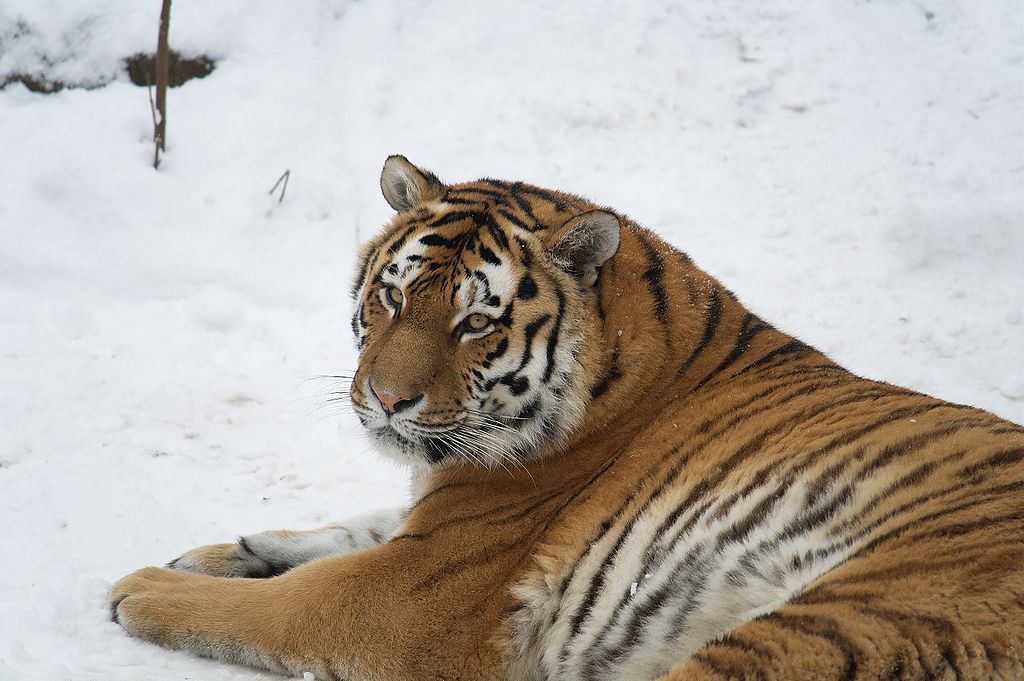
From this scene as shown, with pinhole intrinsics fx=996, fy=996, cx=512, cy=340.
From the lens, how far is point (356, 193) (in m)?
6.61

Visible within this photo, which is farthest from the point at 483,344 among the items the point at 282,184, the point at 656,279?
the point at 282,184

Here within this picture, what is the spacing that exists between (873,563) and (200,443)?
3.18 meters

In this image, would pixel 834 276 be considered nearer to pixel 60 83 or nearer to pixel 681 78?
pixel 681 78

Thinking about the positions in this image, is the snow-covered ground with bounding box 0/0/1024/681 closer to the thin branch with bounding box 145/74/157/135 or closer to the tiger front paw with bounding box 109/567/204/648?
the thin branch with bounding box 145/74/157/135

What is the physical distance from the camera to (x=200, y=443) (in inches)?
175

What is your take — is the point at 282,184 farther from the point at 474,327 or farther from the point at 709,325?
the point at 709,325

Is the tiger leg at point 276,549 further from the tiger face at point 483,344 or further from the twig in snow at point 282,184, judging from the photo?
the twig in snow at point 282,184

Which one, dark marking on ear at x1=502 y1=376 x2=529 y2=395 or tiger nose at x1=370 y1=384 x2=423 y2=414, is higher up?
dark marking on ear at x1=502 y1=376 x2=529 y2=395

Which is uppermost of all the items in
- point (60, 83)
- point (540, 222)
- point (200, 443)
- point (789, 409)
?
point (540, 222)

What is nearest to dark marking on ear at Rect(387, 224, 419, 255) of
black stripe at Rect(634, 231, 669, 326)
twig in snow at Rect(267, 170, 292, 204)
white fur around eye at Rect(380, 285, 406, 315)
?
white fur around eye at Rect(380, 285, 406, 315)

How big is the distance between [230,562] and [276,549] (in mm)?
158

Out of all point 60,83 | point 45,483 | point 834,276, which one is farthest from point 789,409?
point 60,83

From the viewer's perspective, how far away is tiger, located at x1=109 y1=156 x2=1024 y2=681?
2.34m

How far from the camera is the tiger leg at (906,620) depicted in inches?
72.1
